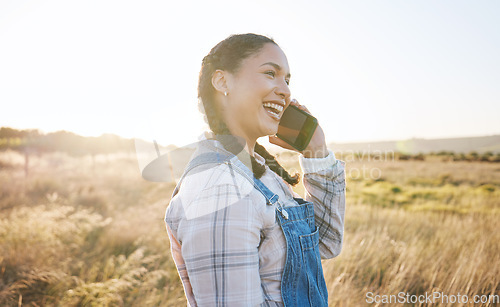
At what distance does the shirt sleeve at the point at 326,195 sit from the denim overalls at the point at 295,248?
258 mm

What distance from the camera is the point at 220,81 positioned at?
1.34 m

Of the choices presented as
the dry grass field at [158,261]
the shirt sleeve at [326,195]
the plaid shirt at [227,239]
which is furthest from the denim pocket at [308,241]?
the dry grass field at [158,261]

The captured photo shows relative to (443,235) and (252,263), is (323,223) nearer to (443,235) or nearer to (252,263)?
(252,263)

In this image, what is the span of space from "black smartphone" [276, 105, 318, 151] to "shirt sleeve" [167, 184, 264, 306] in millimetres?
917

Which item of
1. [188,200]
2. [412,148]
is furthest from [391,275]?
[412,148]

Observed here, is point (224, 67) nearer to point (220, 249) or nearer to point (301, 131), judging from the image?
point (301, 131)

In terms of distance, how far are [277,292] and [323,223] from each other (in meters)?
0.58

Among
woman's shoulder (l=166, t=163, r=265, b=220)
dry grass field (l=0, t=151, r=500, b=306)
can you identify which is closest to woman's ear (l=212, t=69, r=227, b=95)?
woman's shoulder (l=166, t=163, r=265, b=220)

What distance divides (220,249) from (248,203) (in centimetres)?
17

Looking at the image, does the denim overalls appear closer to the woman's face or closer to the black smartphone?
the woman's face

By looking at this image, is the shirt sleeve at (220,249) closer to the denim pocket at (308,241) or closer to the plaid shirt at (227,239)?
the plaid shirt at (227,239)

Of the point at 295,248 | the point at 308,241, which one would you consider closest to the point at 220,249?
the point at 295,248

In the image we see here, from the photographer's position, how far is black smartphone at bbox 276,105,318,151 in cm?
175

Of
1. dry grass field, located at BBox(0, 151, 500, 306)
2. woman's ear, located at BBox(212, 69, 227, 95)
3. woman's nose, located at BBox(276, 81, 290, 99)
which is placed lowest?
dry grass field, located at BBox(0, 151, 500, 306)
